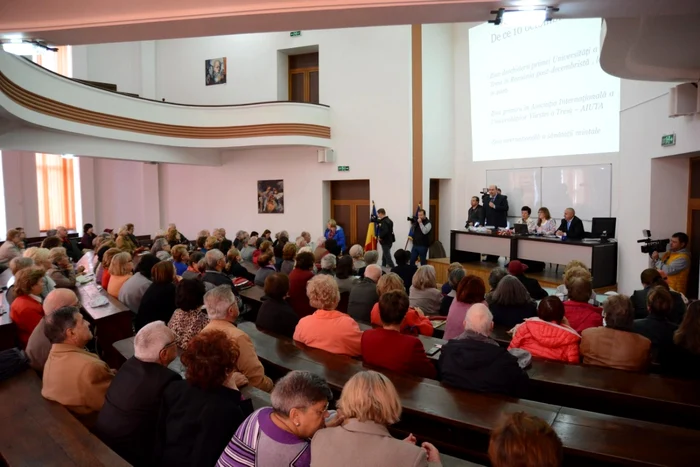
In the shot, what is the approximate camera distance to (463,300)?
3.61m

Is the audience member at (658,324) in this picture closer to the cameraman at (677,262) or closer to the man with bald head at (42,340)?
the cameraman at (677,262)

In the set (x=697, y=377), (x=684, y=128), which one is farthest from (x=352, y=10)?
(x=684, y=128)

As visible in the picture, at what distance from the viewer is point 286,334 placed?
3.82m

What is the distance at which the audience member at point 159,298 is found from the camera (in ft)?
13.9

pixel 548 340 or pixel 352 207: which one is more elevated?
pixel 352 207

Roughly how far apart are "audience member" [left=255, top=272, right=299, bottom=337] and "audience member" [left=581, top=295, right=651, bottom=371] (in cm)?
215

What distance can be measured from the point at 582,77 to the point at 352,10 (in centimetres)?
769

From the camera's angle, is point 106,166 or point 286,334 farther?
point 106,166

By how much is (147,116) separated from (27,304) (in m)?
7.84

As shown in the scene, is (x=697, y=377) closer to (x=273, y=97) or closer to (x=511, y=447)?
(x=511, y=447)

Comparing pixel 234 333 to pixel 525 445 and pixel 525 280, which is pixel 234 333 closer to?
pixel 525 445

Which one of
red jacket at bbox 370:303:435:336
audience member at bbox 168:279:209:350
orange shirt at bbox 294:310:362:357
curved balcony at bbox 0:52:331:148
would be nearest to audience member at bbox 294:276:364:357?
orange shirt at bbox 294:310:362:357

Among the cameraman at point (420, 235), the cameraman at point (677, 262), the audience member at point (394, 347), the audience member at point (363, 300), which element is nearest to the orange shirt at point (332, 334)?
the audience member at point (394, 347)

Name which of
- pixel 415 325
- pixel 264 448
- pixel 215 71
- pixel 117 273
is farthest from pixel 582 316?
pixel 215 71
